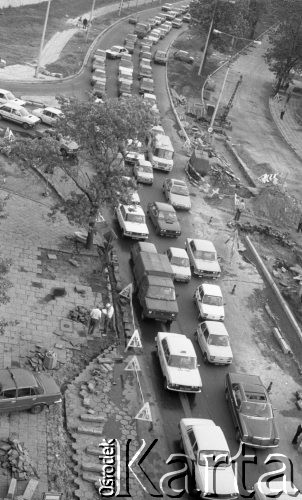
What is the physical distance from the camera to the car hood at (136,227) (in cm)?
3831

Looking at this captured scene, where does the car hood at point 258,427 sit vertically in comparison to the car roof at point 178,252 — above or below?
above

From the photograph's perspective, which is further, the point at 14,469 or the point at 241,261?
the point at 241,261

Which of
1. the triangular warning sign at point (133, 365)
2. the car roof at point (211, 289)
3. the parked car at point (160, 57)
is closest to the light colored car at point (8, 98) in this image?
the car roof at point (211, 289)

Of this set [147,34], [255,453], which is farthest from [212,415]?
[147,34]

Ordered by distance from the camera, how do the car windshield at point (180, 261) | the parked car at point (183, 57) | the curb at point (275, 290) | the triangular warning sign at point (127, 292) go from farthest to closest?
the parked car at point (183, 57)
the car windshield at point (180, 261)
the curb at point (275, 290)
the triangular warning sign at point (127, 292)

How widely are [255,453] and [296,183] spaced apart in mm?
34540

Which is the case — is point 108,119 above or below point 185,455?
above

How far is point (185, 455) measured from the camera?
24.8 m

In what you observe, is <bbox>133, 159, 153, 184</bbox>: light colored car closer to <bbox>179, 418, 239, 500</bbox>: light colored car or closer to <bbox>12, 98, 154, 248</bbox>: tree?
<bbox>12, 98, 154, 248</bbox>: tree

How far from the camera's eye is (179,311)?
33938 mm

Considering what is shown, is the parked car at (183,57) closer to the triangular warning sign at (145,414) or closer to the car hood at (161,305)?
the car hood at (161,305)

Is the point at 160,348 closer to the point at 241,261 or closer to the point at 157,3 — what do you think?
the point at 241,261

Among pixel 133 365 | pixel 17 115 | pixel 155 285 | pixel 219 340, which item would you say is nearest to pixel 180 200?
pixel 155 285

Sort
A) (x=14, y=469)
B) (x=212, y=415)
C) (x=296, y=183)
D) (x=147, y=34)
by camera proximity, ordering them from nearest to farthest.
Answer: (x=14, y=469) → (x=212, y=415) → (x=296, y=183) → (x=147, y=34)
